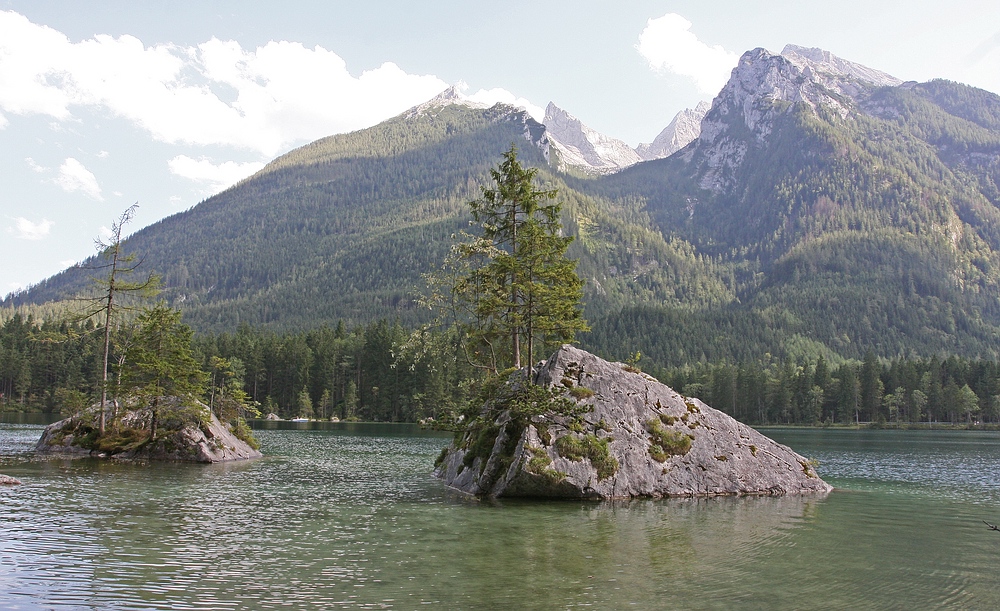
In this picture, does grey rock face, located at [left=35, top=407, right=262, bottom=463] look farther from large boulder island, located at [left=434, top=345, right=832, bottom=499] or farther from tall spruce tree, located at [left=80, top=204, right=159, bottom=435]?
large boulder island, located at [left=434, top=345, right=832, bottom=499]

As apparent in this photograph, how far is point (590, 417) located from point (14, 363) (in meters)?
164

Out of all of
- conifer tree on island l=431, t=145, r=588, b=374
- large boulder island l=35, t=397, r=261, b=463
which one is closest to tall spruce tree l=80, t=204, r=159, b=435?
large boulder island l=35, t=397, r=261, b=463

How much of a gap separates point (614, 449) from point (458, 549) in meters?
14.9

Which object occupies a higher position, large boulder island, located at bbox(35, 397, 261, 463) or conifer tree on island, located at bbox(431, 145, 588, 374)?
conifer tree on island, located at bbox(431, 145, 588, 374)

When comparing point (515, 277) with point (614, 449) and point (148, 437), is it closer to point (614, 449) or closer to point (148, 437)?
point (614, 449)

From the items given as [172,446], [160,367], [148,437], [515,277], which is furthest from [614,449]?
[148,437]

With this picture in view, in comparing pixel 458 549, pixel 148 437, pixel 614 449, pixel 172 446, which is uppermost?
pixel 614 449

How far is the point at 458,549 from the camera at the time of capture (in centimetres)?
1966

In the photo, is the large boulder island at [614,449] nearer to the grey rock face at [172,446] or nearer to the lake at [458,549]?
the lake at [458,549]

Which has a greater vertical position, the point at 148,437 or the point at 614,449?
the point at 614,449

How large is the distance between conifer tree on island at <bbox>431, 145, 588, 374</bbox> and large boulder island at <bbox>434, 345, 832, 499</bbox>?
8.51ft

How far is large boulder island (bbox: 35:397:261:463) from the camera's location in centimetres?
4781

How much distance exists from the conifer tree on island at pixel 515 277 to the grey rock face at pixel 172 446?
21403 millimetres

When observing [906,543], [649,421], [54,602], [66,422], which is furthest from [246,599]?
[66,422]
